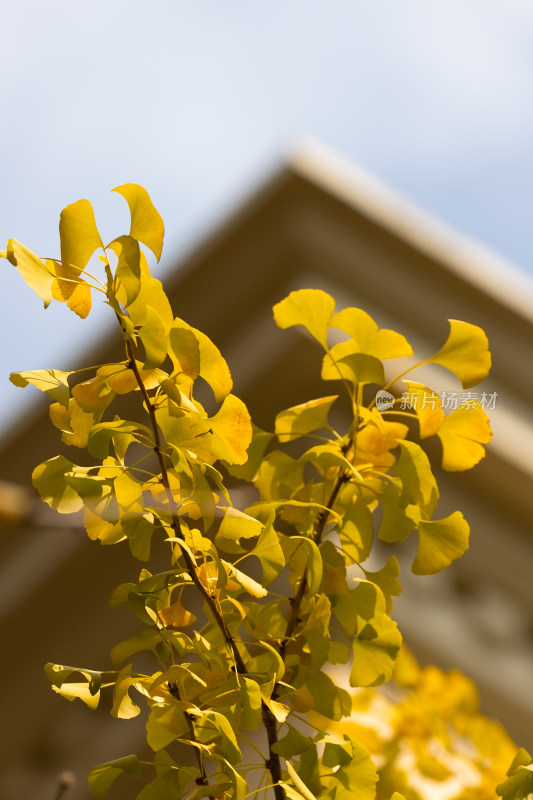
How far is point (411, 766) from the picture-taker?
1.94ft

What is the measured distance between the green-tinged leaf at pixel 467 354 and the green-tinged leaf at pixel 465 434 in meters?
0.01

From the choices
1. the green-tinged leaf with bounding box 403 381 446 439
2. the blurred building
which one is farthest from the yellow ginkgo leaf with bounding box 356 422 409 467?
the blurred building

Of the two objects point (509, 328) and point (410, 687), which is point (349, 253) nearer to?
point (509, 328)

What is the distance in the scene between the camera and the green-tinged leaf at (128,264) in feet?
0.73

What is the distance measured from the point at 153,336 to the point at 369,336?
10 cm

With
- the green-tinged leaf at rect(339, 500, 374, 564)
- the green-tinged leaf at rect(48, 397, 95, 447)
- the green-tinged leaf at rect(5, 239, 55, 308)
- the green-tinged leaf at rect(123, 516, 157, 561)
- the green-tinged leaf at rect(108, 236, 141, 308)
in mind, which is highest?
the green-tinged leaf at rect(108, 236, 141, 308)

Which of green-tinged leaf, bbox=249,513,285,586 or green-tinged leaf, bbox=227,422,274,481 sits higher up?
green-tinged leaf, bbox=227,422,274,481

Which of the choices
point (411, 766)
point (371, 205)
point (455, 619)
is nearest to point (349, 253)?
point (371, 205)

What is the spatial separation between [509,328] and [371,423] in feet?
3.09

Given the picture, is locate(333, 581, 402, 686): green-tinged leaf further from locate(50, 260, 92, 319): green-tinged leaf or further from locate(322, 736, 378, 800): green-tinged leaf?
locate(50, 260, 92, 319): green-tinged leaf

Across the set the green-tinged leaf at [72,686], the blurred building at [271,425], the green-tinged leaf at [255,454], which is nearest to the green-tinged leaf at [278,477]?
the green-tinged leaf at [255,454]

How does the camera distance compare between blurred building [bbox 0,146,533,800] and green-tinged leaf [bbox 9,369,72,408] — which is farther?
blurred building [bbox 0,146,533,800]

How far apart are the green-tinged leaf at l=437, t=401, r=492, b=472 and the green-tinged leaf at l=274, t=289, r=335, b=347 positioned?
62 mm

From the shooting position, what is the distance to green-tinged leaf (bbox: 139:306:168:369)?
23 cm
